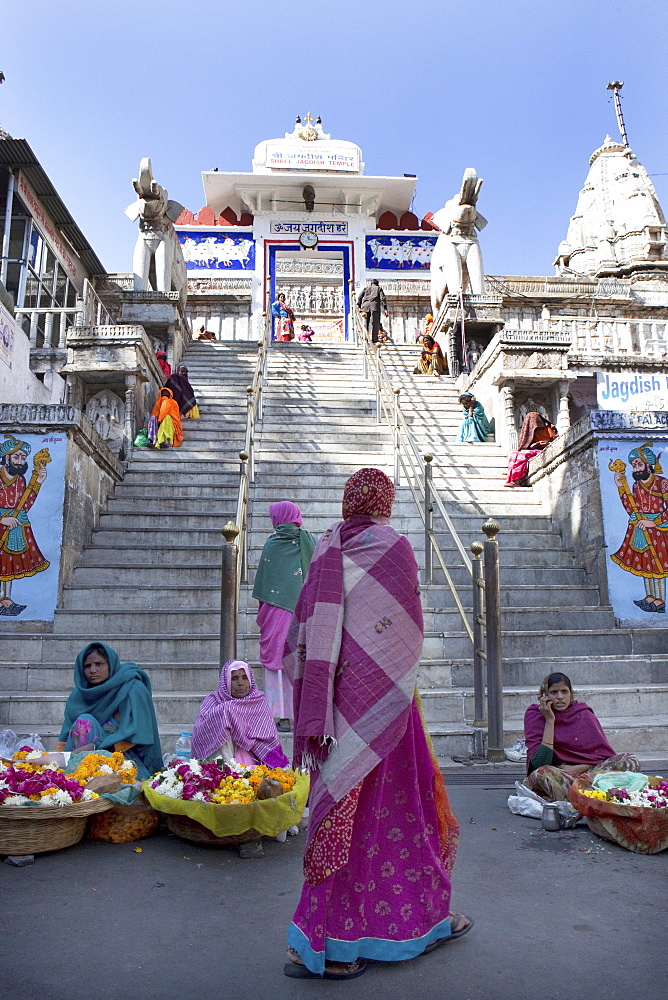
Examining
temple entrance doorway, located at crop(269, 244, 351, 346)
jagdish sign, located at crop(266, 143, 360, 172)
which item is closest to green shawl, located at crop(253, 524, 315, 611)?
temple entrance doorway, located at crop(269, 244, 351, 346)

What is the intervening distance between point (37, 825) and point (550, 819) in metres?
2.37

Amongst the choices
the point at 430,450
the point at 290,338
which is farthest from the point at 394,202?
the point at 430,450

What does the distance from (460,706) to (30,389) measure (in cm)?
715

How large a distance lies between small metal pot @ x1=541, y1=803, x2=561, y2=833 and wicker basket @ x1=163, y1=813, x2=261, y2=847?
1.40m

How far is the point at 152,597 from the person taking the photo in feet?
22.8

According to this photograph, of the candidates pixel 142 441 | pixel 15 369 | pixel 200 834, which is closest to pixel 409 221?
pixel 142 441

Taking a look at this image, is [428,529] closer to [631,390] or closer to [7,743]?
[7,743]

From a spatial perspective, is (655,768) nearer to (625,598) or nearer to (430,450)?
(625,598)

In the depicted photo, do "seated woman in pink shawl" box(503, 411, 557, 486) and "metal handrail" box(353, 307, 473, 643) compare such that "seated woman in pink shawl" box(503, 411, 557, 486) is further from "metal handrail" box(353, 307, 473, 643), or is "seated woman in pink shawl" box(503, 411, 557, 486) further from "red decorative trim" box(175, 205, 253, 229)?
"red decorative trim" box(175, 205, 253, 229)

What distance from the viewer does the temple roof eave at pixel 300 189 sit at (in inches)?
856

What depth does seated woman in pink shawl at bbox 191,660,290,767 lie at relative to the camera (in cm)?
404

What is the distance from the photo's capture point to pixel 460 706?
219 inches

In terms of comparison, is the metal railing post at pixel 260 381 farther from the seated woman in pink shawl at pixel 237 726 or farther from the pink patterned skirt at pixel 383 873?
the pink patterned skirt at pixel 383 873

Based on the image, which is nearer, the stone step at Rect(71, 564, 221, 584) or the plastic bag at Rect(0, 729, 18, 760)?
the plastic bag at Rect(0, 729, 18, 760)
